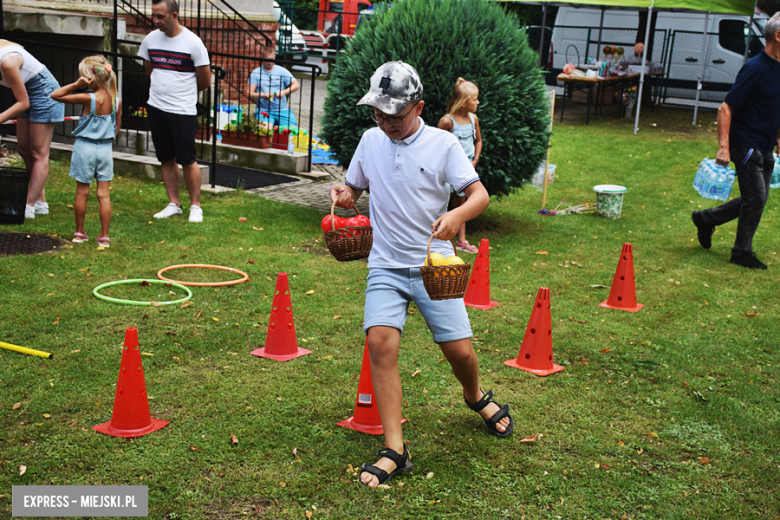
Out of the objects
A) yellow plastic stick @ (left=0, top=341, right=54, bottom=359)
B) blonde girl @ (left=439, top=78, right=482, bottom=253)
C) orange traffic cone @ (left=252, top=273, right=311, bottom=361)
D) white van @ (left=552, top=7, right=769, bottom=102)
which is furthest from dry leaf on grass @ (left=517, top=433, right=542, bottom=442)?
white van @ (left=552, top=7, right=769, bottom=102)

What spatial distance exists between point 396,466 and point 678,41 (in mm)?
21956

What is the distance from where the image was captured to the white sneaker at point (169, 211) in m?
8.52

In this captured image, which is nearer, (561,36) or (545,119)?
(545,119)

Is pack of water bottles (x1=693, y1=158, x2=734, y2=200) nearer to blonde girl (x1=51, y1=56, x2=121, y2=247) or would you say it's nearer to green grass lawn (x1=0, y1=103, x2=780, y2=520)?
green grass lawn (x1=0, y1=103, x2=780, y2=520)

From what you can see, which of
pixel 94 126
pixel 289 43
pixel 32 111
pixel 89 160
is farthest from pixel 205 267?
pixel 289 43

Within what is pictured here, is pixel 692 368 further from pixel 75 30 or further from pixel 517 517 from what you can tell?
pixel 75 30

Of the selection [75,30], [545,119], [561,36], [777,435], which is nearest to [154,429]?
[777,435]

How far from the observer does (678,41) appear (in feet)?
73.5

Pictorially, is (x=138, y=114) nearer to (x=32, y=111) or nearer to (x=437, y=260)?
(x=32, y=111)

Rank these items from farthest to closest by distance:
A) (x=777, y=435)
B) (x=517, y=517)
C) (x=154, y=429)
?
(x=777, y=435), (x=154, y=429), (x=517, y=517)

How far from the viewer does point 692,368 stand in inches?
Result: 205

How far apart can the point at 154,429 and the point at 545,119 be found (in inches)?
245

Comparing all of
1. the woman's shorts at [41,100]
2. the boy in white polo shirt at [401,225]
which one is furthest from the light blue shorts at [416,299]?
the woman's shorts at [41,100]

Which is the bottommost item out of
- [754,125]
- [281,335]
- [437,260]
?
[281,335]
